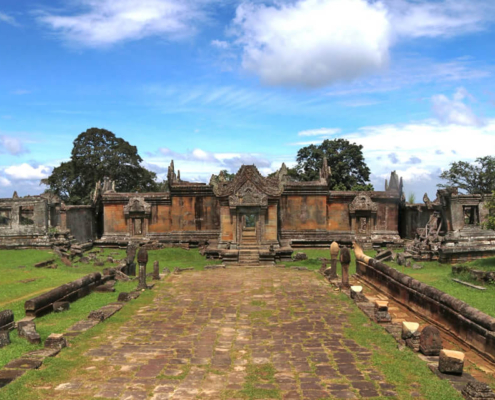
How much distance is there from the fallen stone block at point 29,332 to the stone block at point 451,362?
302 inches

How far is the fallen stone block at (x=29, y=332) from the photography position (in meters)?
8.84

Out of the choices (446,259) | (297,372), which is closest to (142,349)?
(297,372)

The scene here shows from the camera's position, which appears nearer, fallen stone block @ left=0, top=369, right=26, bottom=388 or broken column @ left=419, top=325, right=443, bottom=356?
fallen stone block @ left=0, top=369, right=26, bottom=388

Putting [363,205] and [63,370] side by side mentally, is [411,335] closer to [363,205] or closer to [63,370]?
[63,370]

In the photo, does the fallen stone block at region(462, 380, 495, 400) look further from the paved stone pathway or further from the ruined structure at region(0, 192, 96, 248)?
the ruined structure at region(0, 192, 96, 248)

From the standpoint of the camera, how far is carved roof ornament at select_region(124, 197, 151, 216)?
30.2 metres

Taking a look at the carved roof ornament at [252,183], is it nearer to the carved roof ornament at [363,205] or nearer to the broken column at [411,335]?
the carved roof ornament at [363,205]

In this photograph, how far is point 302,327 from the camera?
1031cm

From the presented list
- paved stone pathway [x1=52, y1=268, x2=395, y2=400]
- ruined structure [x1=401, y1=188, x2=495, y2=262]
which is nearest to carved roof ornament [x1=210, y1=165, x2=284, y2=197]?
ruined structure [x1=401, y1=188, x2=495, y2=262]

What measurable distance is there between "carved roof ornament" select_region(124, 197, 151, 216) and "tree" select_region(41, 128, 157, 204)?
17992 millimetres

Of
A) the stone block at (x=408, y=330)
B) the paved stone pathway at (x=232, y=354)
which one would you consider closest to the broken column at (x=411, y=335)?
the stone block at (x=408, y=330)

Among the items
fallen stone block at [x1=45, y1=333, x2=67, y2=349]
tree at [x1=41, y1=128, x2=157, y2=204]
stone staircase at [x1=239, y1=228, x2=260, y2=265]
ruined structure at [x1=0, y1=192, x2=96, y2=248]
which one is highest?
tree at [x1=41, y1=128, x2=157, y2=204]

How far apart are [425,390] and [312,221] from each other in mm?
22819

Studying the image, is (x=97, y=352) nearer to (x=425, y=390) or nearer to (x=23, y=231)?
(x=425, y=390)
